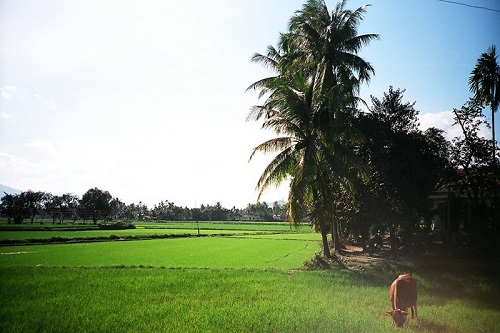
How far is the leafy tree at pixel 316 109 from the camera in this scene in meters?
13.7

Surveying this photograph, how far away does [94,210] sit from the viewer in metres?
57.9

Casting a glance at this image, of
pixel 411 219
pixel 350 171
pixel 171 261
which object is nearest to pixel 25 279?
pixel 171 261

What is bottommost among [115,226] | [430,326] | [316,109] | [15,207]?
[115,226]

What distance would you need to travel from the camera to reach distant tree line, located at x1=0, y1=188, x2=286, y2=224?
4938 cm

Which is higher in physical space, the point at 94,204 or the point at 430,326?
the point at 94,204

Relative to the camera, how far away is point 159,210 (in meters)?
99.2

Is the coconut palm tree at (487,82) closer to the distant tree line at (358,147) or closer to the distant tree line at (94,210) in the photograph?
the distant tree line at (358,147)

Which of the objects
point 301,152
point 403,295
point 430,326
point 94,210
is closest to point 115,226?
point 94,210

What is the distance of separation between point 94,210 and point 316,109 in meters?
53.2

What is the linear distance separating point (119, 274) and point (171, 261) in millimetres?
4946

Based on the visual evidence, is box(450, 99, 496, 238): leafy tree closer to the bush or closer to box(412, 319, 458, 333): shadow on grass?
box(412, 319, 458, 333): shadow on grass

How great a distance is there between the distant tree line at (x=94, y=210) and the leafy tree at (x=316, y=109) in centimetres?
245

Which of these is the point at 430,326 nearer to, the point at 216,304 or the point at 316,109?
the point at 216,304

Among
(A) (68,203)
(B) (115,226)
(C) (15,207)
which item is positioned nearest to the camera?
(C) (15,207)
